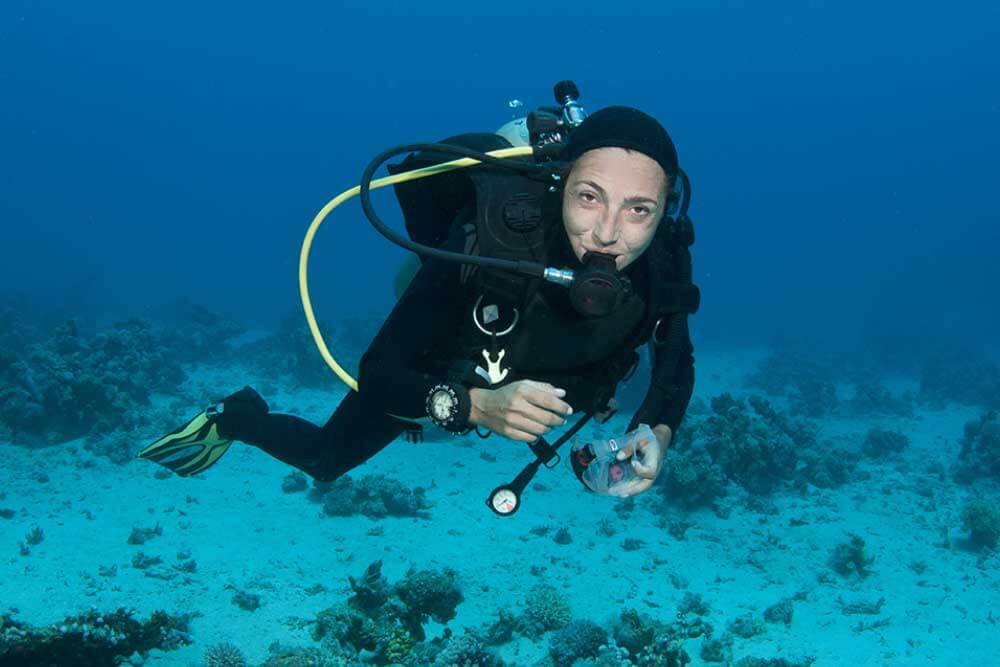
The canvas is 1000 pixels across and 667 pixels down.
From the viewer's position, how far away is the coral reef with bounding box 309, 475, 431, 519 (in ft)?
32.3

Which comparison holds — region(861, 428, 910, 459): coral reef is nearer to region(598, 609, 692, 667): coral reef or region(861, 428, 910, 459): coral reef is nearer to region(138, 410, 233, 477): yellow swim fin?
region(598, 609, 692, 667): coral reef

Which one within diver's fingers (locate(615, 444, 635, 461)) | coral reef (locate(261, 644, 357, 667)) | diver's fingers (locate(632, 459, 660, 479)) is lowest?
coral reef (locate(261, 644, 357, 667))

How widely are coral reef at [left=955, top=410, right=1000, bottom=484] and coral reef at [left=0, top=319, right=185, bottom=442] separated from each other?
17758 millimetres

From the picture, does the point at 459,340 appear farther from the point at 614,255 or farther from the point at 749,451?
the point at 749,451

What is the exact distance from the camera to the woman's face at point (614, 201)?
3.27 m

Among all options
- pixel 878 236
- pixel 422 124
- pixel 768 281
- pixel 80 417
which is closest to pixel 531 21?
pixel 422 124

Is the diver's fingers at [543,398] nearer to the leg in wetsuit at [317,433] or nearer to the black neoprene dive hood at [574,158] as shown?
the black neoprene dive hood at [574,158]

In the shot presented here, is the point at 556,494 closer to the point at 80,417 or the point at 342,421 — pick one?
the point at 342,421

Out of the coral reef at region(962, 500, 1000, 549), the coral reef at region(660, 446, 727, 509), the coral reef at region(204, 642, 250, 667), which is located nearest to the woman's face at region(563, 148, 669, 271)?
the coral reef at region(204, 642, 250, 667)

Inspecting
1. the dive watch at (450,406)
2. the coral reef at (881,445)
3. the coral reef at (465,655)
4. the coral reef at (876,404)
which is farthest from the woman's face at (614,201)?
the coral reef at (876,404)

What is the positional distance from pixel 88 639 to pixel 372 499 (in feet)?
15.5

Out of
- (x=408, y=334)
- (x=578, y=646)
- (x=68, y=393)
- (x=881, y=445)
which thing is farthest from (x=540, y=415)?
(x=881, y=445)

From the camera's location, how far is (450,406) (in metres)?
3.18

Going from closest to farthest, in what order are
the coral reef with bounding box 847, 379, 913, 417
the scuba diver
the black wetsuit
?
the scuba diver
the black wetsuit
the coral reef with bounding box 847, 379, 913, 417
